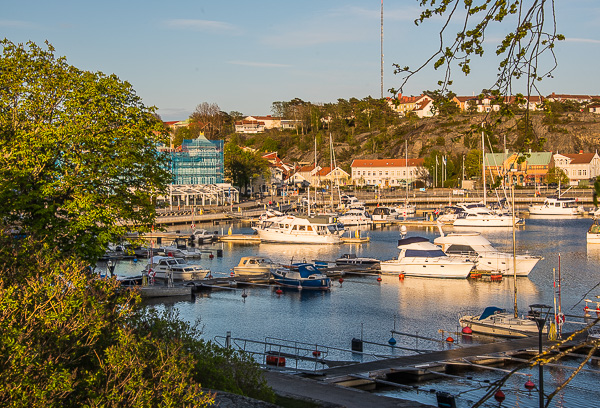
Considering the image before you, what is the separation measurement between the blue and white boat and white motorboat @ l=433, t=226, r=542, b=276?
32.4 ft

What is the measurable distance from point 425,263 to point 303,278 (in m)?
8.33

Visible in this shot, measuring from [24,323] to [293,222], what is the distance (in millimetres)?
50639

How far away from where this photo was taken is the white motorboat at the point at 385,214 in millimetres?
78125

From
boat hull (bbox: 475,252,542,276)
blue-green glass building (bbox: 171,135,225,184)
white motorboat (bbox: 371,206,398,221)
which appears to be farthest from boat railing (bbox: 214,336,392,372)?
blue-green glass building (bbox: 171,135,225,184)

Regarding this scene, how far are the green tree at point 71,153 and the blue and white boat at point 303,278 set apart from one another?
1799 centimetres

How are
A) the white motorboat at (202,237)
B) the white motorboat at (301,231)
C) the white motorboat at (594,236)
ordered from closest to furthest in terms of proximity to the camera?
the white motorboat at (594,236) < the white motorboat at (301,231) < the white motorboat at (202,237)

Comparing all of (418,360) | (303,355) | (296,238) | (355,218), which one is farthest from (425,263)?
(355,218)

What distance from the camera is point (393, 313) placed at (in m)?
32.1

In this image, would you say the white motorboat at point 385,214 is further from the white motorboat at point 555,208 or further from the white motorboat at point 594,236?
the white motorboat at point 594,236

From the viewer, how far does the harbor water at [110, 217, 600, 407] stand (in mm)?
20172

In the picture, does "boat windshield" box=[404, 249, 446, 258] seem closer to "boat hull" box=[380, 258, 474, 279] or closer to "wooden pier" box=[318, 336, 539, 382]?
"boat hull" box=[380, 258, 474, 279]

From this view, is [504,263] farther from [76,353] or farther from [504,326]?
[76,353]

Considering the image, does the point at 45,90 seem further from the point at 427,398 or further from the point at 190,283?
the point at 190,283

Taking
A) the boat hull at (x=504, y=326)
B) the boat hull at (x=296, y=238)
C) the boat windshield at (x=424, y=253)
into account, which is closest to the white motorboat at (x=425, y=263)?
the boat windshield at (x=424, y=253)
